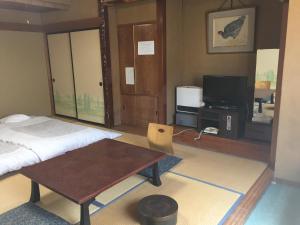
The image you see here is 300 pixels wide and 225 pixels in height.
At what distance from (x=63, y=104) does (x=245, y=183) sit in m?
4.38

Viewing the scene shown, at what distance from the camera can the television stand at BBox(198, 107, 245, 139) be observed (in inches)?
151

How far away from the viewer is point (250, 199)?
2.41 m

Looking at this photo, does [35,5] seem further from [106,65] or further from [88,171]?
[88,171]

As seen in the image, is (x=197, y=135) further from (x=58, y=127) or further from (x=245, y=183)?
(x=58, y=127)

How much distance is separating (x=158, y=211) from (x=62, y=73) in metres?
4.43

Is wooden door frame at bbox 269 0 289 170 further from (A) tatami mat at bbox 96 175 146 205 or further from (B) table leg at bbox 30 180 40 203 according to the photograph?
(B) table leg at bbox 30 180 40 203

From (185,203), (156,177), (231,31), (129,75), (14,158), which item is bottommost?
(185,203)

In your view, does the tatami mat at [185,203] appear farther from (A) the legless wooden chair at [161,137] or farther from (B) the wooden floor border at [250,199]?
(A) the legless wooden chair at [161,137]

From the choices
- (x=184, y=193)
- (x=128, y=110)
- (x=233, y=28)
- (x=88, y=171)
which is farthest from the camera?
(x=128, y=110)

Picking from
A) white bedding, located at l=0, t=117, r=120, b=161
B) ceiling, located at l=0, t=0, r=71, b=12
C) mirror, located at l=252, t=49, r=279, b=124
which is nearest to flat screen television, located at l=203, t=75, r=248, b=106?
mirror, located at l=252, t=49, r=279, b=124

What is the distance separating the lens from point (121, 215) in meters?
2.22

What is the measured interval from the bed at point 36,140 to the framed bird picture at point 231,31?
230 cm

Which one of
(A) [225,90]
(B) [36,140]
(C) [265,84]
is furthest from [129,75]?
(C) [265,84]

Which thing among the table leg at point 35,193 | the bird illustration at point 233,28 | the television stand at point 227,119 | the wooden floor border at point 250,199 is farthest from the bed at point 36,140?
the bird illustration at point 233,28
